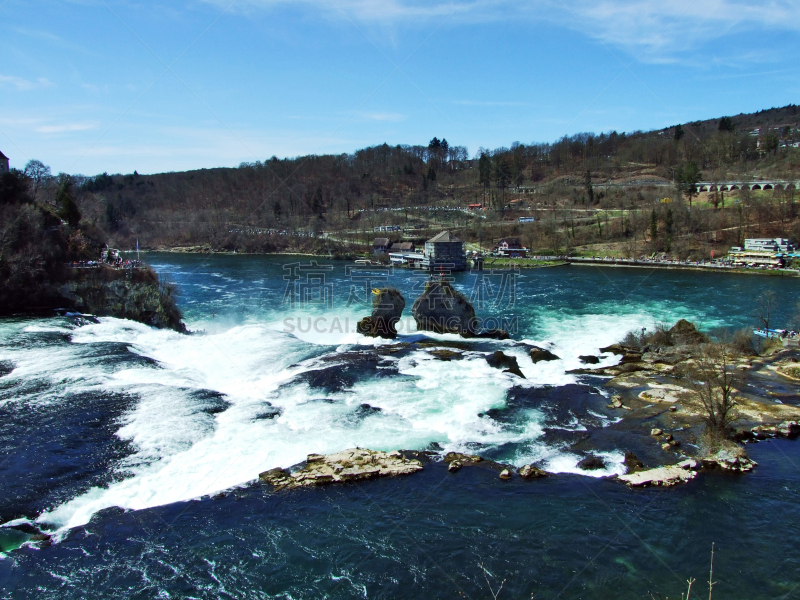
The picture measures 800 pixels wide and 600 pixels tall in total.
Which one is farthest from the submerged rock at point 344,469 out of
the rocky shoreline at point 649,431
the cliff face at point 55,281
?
the cliff face at point 55,281

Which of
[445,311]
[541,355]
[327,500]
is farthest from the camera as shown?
[445,311]

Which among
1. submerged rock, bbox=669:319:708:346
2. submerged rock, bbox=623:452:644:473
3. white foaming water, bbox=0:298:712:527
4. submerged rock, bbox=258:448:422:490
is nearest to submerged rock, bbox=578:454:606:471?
white foaming water, bbox=0:298:712:527

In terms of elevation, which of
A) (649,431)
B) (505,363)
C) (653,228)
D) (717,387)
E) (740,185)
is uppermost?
(740,185)

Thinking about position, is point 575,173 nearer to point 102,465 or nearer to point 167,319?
point 167,319

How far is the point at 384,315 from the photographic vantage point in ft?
128

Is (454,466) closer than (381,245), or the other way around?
(454,466)

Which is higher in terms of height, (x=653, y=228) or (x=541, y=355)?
(x=653, y=228)

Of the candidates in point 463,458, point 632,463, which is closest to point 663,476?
point 632,463

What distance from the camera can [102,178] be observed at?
184 m

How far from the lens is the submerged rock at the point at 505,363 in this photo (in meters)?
29.7

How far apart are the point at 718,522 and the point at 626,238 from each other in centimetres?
9098

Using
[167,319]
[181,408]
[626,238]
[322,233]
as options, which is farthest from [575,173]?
[181,408]

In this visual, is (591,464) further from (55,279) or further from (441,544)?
(55,279)

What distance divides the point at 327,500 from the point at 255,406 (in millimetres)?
8413
